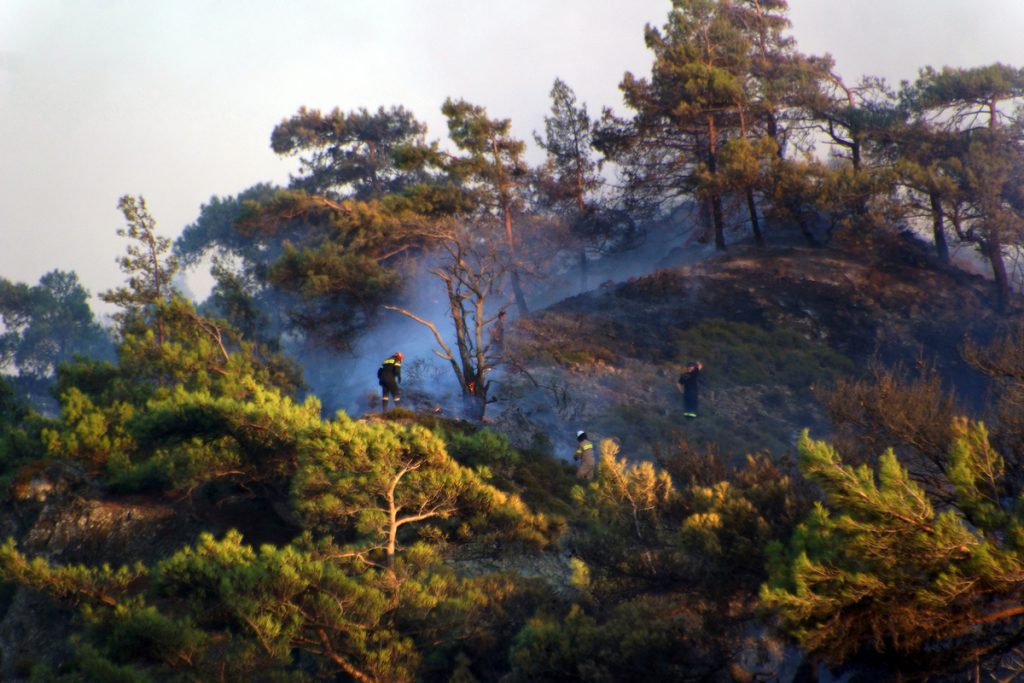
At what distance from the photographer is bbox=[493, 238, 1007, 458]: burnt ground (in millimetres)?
24297

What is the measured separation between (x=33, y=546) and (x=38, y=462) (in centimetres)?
177

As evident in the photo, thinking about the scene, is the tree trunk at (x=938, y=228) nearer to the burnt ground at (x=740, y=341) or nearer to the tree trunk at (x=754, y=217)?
the burnt ground at (x=740, y=341)

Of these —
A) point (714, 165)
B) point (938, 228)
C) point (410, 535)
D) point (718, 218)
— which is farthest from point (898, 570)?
point (938, 228)

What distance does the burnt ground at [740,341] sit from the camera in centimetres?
2430

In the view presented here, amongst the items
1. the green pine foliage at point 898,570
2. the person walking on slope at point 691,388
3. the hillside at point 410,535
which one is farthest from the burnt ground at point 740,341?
the green pine foliage at point 898,570

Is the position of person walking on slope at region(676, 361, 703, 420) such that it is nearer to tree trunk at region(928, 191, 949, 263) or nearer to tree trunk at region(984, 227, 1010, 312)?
tree trunk at region(928, 191, 949, 263)

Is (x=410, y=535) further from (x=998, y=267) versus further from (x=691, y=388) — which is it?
(x=998, y=267)

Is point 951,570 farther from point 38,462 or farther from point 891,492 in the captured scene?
point 38,462

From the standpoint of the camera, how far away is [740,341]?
3048 cm

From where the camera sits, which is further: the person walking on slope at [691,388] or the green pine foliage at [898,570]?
the person walking on slope at [691,388]

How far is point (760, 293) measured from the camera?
33562 mm

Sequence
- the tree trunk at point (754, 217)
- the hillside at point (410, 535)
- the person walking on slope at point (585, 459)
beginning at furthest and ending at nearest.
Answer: the tree trunk at point (754, 217)
the person walking on slope at point (585, 459)
the hillside at point (410, 535)

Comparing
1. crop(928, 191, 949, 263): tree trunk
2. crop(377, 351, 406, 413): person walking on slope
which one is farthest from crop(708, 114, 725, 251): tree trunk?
crop(377, 351, 406, 413): person walking on slope

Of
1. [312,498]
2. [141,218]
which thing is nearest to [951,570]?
[312,498]
